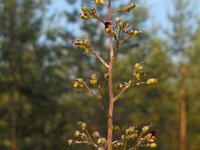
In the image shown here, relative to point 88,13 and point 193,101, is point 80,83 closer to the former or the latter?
point 88,13


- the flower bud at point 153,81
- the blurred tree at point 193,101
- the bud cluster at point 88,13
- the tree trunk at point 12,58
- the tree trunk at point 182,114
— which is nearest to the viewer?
the flower bud at point 153,81

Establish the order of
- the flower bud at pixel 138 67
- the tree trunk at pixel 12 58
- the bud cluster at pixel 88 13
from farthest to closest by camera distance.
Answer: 1. the tree trunk at pixel 12 58
2. the bud cluster at pixel 88 13
3. the flower bud at pixel 138 67

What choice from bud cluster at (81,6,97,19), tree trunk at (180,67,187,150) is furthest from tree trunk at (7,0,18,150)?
bud cluster at (81,6,97,19)

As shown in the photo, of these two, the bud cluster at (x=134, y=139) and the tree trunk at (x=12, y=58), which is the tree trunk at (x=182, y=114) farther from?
the bud cluster at (x=134, y=139)

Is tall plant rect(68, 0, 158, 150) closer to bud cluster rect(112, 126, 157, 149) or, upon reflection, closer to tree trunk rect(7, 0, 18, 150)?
bud cluster rect(112, 126, 157, 149)

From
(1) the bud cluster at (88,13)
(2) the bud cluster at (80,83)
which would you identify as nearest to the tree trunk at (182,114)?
(1) the bud cluster at (88,13)

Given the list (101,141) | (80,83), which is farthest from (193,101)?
(101,141)

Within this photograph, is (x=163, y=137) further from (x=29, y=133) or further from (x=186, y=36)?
(x=29, y=133)

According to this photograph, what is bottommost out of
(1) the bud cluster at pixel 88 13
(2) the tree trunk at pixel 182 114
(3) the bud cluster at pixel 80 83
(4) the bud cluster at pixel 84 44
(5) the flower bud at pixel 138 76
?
(3) the bud cluster at pixel 80 83
